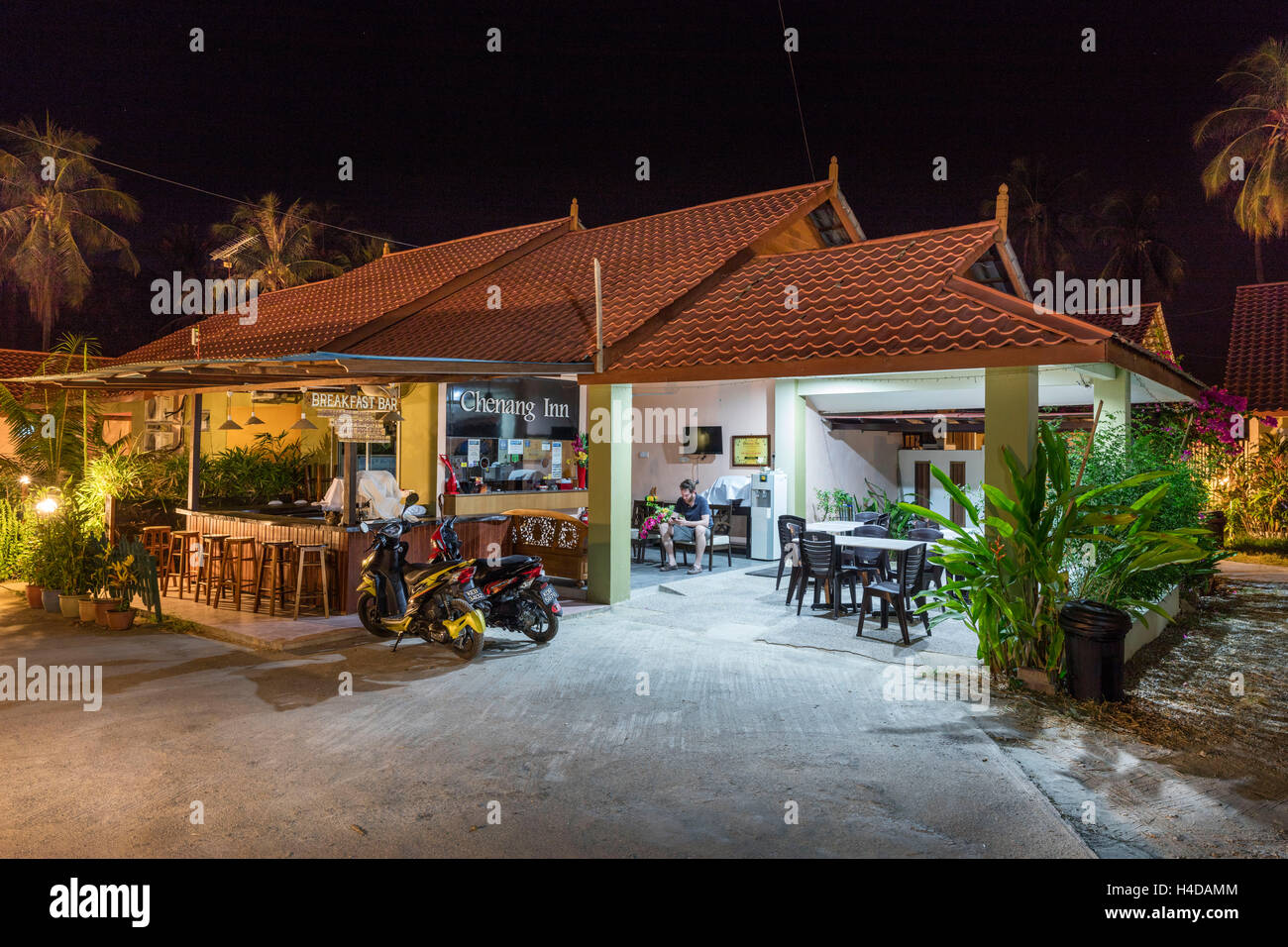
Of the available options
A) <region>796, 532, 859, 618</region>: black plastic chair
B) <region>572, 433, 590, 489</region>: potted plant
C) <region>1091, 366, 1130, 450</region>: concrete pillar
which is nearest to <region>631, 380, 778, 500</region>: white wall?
<region>572, 433, 590, 489</region>: potted plant

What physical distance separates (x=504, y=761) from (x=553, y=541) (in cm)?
596

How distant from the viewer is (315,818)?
4207 mm

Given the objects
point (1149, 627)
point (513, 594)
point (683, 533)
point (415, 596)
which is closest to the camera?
point (415, 596)

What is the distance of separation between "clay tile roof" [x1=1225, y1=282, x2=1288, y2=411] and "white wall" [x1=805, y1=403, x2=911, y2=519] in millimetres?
8700

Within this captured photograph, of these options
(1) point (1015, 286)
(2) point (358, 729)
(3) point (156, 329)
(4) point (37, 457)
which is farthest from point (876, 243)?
(3) point (156, 329)

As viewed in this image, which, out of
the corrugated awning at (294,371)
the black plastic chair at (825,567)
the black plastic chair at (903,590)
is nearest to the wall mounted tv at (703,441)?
the black plastic chair at (825,567)

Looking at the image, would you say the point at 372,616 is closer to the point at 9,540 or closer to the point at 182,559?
the point at 182,559

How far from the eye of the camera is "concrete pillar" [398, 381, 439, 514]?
12281mm

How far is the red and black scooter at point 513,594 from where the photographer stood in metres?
7.96

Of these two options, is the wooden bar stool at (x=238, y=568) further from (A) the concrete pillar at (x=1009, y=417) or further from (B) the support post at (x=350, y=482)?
(A) the concrete pillar at (x=1009, y=417)

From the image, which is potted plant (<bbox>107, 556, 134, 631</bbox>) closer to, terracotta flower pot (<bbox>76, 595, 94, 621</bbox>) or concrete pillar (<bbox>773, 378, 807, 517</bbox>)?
terracotta flower pot (<bbox>76, 595, 94, 621</bbox>)

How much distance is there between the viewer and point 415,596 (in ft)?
25.5

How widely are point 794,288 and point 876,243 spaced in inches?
51.2

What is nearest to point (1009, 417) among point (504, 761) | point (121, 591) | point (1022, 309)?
point (1022, 309)
